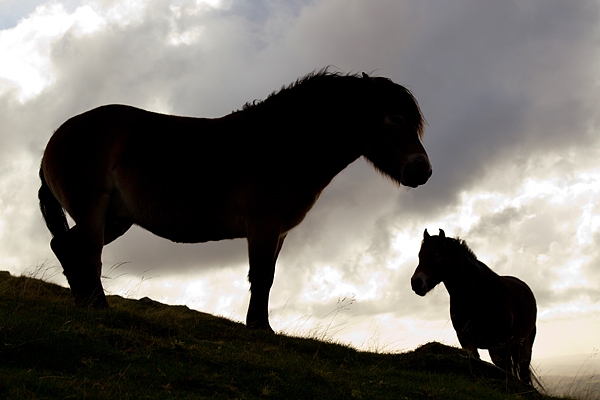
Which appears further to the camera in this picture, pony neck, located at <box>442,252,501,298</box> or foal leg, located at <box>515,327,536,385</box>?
pony neck, located at <box>442,252,501,298</box>

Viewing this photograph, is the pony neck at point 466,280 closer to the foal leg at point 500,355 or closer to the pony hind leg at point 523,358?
the foal leg at point 500,355

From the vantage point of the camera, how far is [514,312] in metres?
11.9

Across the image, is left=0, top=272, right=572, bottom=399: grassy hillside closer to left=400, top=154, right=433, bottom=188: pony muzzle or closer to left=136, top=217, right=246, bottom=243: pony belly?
left=136, top=217, right=246, bottom=243: pony belly

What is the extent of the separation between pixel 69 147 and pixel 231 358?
4.10 m

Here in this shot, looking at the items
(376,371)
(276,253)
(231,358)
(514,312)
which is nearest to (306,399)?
(231,358)

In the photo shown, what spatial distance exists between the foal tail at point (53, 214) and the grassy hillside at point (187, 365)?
3.63 ft

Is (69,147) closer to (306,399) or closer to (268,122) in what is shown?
(268,122)

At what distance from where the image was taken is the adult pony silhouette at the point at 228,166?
25.4ft

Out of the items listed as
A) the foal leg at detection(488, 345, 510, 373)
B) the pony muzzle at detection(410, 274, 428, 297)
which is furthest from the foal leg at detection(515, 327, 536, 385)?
the pony muzzle at detection(410, 274, 428, 297)

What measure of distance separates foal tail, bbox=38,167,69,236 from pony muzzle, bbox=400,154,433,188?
5335mm

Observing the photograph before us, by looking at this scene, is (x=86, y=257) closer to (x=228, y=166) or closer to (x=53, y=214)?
(x=53, y=214)

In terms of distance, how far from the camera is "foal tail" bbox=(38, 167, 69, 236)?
28.1ft

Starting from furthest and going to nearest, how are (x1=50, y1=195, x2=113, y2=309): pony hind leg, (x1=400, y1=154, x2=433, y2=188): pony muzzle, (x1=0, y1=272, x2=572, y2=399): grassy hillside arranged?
(x1=50, y1=195, x2=113, y2=309): pony hind leg
(x1=400, y1=154, x2=433, y2=188): pony muzzle
(x1=0, y1=272, x2=572, y2=399): grassy hillside

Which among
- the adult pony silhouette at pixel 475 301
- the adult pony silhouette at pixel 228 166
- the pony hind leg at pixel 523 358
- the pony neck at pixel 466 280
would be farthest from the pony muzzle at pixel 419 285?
the adult pony silhouette at pixel 228 166
